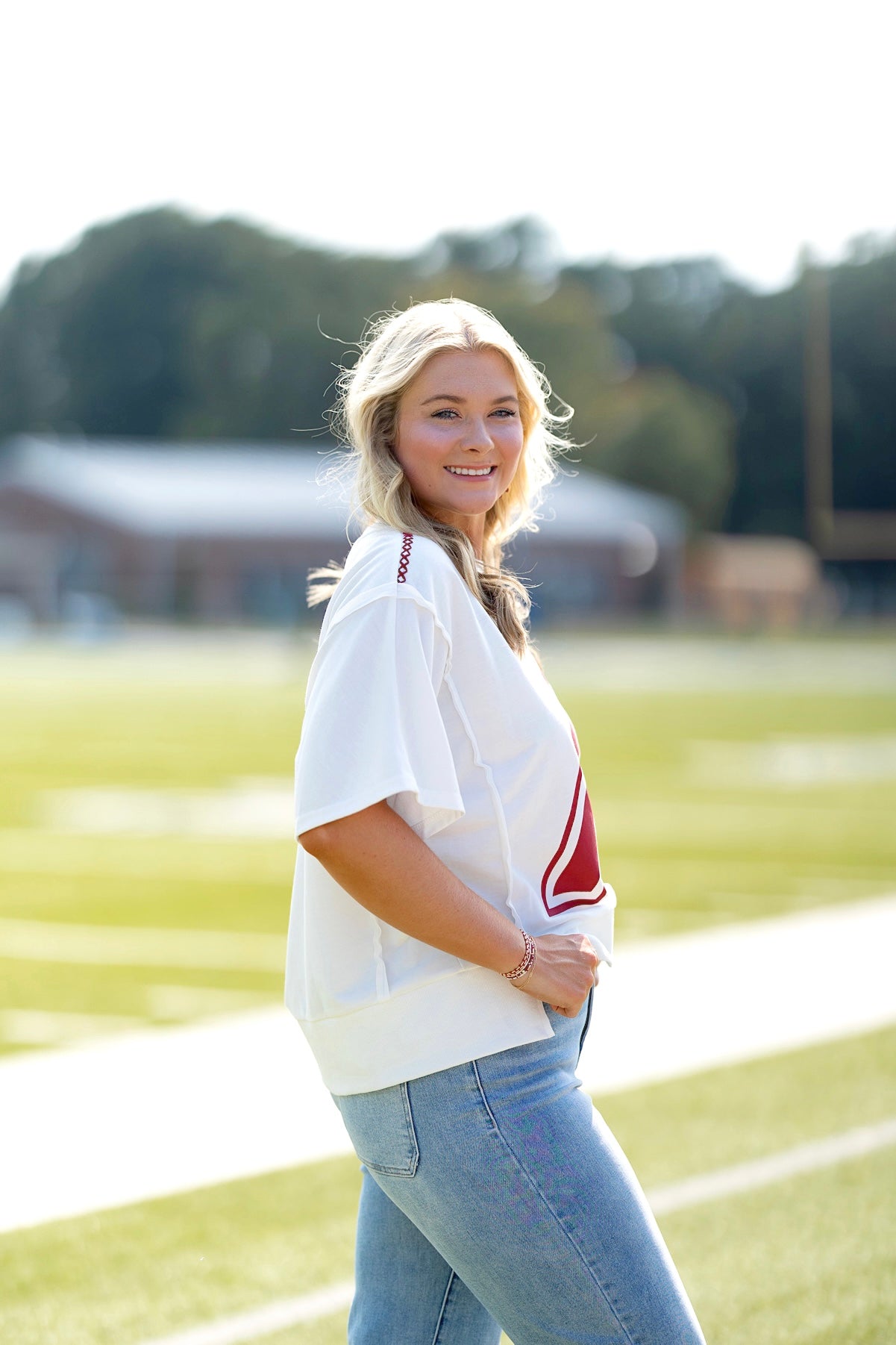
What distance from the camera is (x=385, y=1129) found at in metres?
2.35

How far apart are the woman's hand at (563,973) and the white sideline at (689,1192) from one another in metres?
1.93

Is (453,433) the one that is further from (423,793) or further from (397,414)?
(423,793)

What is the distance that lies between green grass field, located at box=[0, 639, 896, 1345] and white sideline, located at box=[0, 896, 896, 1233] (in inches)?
6.0

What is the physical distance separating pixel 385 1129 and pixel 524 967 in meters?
0.29

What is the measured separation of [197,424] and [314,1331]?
288 feet

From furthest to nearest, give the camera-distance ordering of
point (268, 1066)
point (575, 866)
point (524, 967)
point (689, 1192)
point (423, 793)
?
point (268, 1066) < point (689, 1192) < point (575, 866) < point (524, 967) < point (423, 793)

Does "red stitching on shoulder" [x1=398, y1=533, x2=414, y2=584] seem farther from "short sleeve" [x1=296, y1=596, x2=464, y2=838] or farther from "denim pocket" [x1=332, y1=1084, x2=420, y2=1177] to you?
"denim pocket" [x1=332, y1=1084, x2=420, y2=1177]

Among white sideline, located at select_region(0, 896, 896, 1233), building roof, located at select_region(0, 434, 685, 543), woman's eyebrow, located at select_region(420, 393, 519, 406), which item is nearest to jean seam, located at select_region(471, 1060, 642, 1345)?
woman's eyebrow, located at select_region(420, 393, 519, 406)

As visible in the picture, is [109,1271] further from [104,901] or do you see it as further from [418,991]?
[104,901]

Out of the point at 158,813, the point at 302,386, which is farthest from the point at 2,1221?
the point at 302,386

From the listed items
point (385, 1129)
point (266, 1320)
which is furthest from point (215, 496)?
point (385, 1129)

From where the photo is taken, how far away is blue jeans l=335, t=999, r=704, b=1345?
2264 millimetres

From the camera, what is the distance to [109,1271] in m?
4.32

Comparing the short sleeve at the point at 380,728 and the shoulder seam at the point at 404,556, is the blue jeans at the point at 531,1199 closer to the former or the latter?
the short sleeve at the point at 380,728
